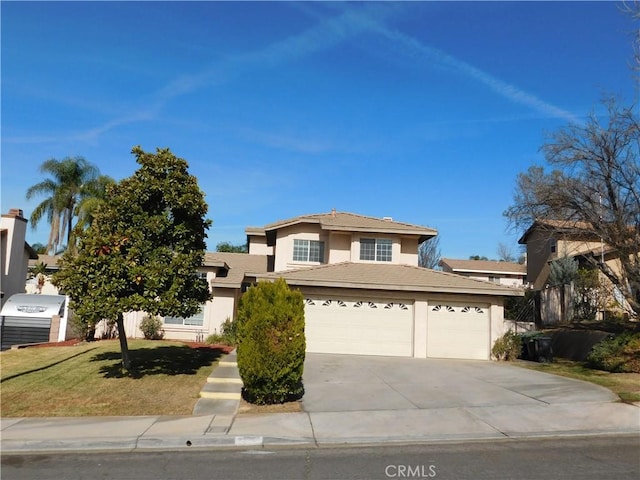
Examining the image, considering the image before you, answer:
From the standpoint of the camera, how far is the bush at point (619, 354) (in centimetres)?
1440

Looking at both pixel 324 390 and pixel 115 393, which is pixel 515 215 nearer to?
pixel 324 390

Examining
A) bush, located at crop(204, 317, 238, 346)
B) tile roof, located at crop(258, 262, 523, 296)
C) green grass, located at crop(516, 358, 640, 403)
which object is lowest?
green grass, located at crop(516, 358, 640, 403)

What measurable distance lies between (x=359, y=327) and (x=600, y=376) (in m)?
8.48

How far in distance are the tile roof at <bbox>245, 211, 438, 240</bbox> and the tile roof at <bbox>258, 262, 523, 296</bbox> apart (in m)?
2.76

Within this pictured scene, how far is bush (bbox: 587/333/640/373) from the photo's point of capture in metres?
14.4

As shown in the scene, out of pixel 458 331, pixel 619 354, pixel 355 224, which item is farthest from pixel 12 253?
pixel 619 354

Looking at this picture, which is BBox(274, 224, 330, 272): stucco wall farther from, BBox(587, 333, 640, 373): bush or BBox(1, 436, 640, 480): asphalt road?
BBox(1, 436, 640, 480): asphalt road

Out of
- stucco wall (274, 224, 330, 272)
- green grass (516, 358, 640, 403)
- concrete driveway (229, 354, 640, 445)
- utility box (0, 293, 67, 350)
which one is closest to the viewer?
concrete driveway (229, 354, 640, 445)

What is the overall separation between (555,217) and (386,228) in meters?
7.06

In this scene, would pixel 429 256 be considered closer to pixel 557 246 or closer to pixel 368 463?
pixel 557 246

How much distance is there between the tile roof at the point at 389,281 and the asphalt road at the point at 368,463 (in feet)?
37.8

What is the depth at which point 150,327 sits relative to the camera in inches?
859

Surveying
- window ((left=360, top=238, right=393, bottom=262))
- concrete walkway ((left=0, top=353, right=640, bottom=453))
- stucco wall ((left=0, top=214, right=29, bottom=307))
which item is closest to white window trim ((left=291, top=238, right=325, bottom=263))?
window ((left=360, top=238, right=393, bottom=262))
